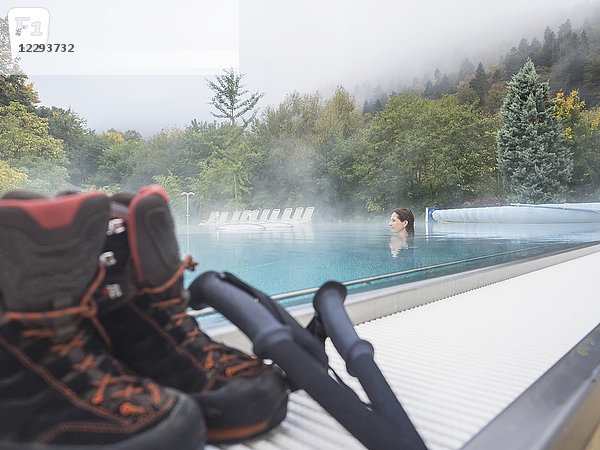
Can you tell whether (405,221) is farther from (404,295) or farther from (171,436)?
(171,436)

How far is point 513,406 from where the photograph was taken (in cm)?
53

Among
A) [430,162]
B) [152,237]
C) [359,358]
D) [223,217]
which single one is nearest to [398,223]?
[359,358]

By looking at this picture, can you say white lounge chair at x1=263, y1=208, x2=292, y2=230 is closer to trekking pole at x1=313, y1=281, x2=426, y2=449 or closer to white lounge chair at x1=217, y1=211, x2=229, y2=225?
white lounge chair at x1=217, y1=211, x2=229, y2=225

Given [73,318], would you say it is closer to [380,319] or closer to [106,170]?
[380,319]

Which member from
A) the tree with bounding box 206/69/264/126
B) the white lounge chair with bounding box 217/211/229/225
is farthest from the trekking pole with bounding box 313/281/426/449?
the tree with bounding box 206/69/264/126

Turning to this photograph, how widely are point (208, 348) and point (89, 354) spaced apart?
0.46ft

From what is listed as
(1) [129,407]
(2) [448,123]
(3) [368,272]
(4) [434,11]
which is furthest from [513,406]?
(4) [434,11]

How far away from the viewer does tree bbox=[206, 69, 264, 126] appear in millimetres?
15352

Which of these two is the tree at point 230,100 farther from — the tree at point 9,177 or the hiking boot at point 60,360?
the hiking boot at point 60,360

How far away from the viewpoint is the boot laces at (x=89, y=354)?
0.41m

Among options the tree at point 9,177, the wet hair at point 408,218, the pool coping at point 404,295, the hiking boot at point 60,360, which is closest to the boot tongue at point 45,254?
the hiking boot at point 60,360

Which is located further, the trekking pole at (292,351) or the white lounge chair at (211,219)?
the white lounge chair at (211,219)

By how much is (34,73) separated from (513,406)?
18.2 metres

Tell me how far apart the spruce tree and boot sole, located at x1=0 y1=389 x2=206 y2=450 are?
49.7 ft
